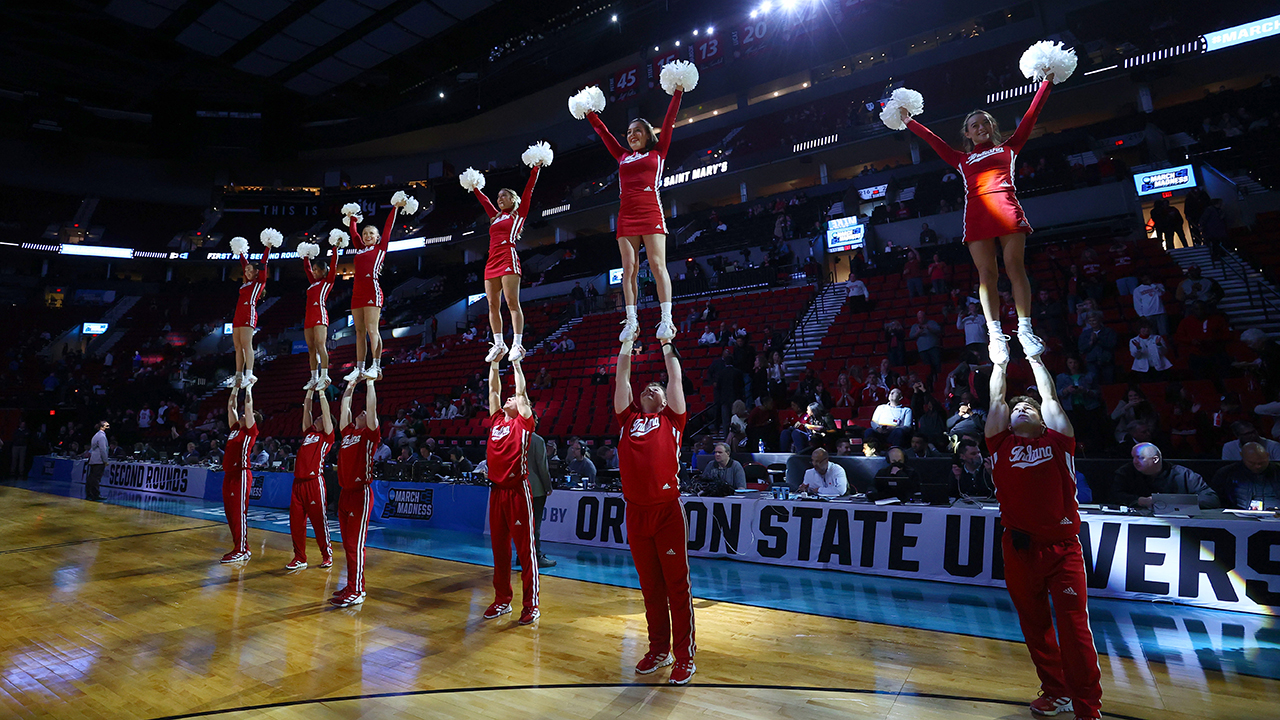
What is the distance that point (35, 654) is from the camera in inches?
173

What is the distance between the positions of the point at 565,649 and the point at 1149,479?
5.43m

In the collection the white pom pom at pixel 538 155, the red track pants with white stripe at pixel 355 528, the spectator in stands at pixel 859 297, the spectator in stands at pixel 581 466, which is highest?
the spectator in stands at pixel 859 297

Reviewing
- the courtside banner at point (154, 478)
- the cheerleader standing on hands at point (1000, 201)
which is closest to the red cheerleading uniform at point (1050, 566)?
the cheerleader standing on hands at point (1000, 201)

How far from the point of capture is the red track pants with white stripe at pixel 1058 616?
2979mm

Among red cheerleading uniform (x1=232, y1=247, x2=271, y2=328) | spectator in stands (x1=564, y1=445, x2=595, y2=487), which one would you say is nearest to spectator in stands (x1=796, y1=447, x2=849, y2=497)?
spectator in stands (x1=564, y1=445, x2=595, y2=487)

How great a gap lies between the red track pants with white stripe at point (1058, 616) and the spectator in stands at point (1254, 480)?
353 centimetres

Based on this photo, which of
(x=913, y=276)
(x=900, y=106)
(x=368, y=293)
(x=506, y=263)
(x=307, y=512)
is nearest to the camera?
(x=900, y=106)

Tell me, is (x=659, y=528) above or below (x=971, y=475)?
below

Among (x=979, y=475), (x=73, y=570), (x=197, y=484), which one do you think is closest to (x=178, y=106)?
(x=197, y=484)

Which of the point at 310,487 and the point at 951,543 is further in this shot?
the point at 310,487

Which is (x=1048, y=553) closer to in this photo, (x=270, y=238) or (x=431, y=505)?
(x=270, y=238)

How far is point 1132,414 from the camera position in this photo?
739cm

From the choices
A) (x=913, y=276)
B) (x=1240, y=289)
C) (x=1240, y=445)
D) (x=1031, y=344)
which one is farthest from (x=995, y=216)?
(x=1240, y=289)

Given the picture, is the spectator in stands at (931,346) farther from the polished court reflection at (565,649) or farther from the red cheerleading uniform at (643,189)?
the red cheerleading uniform at (643,189)
